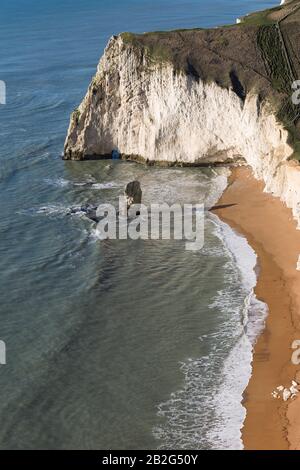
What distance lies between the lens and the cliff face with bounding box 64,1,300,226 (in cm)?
5897

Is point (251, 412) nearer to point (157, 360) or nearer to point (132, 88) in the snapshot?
point (157, 360)

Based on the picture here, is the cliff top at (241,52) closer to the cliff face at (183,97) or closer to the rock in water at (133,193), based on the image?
the cliff face at (183,97)

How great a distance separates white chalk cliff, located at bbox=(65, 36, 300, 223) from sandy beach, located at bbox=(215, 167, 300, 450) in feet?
10.5

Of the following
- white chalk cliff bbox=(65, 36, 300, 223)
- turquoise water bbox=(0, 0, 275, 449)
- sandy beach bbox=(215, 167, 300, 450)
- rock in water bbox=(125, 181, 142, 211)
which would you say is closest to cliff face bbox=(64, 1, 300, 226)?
white chalk cliff bbox=(65, 36, 300, 223)

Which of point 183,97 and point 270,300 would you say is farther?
point 183,97

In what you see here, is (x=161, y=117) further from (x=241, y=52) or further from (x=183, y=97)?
(x=241, y=52)

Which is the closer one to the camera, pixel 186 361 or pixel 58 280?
pixel 186 361

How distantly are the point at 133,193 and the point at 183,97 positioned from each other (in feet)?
37.2

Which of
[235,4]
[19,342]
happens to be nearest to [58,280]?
[19,342]

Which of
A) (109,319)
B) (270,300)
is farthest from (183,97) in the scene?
(109,319)

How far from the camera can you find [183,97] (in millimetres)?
60312

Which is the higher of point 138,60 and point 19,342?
point 138,60
